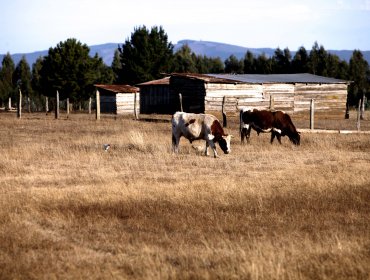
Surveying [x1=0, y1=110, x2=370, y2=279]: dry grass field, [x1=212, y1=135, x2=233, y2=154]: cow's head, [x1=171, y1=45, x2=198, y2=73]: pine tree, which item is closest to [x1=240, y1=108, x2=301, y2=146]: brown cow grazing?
[x1=0, y1=110, x2=370, y2=279]: dry grass field

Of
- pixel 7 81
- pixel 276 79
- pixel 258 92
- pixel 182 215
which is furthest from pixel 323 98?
pixel 7 81

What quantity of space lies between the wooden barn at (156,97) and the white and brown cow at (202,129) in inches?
1121

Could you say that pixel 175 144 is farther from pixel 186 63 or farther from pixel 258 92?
pixel 186 63

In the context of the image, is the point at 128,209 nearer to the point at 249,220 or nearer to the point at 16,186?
the point at 249,220

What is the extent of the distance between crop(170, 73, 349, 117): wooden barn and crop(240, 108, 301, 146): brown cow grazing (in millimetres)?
14728

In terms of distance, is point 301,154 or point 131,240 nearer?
point 131,240

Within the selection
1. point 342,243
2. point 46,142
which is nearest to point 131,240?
point 342,243

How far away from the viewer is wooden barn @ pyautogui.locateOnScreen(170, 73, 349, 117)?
40250mm

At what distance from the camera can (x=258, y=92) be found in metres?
41.8

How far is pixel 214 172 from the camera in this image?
50.5 feet

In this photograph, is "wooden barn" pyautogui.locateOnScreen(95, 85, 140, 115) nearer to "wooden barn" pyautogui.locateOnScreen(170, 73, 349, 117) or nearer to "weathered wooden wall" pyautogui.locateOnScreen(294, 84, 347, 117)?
"wooden barn" pyautogui.locateOnScreen(170, 73, 349, 117)

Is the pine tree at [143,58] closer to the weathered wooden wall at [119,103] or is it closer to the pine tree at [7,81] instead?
the weathered wooden wall at [119,103]

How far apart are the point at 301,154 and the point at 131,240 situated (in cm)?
1165

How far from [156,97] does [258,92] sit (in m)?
11.1
